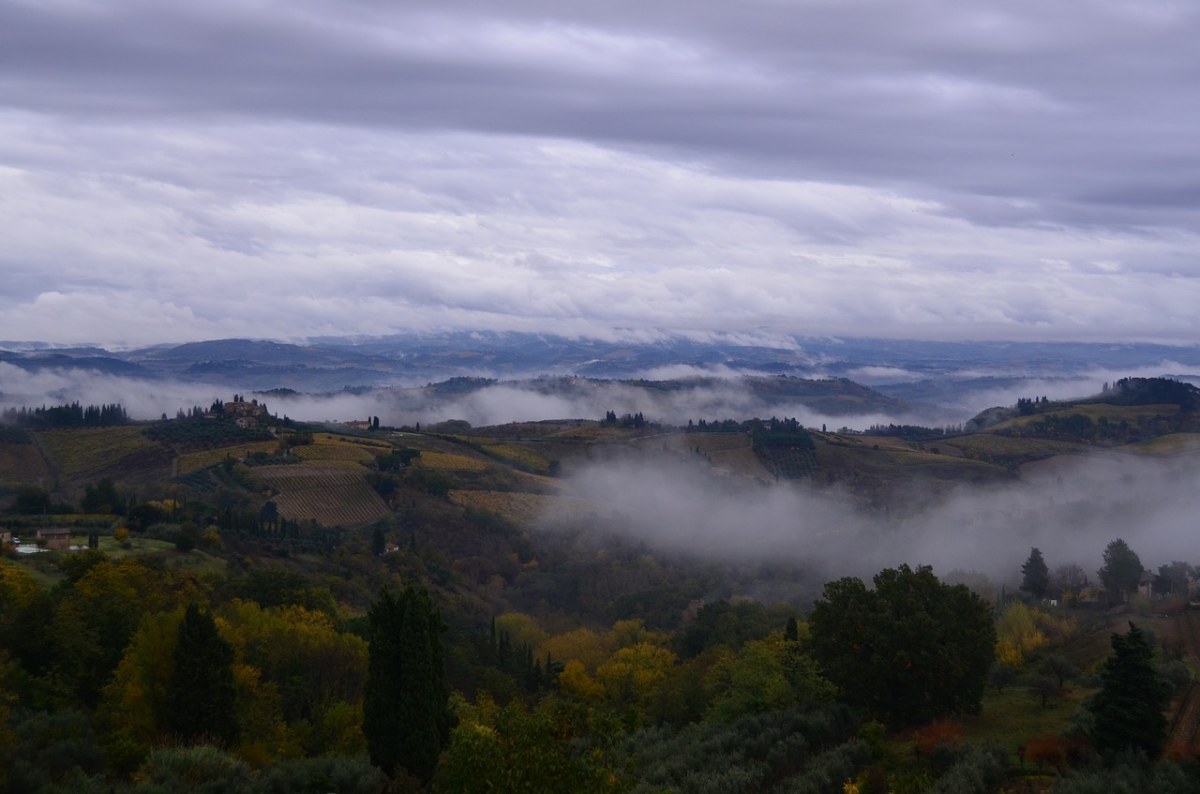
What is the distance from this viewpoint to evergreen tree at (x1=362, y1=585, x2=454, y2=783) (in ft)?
109

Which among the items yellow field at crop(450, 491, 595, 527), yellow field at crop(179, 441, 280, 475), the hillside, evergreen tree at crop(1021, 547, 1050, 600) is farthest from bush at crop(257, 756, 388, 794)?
yellow field at crop(179, 441, 280, 475)

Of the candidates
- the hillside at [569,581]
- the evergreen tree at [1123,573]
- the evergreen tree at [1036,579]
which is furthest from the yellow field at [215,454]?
the evergreen tree at [1123,573]

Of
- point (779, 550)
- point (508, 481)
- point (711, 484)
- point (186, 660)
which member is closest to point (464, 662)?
point (186, 660)

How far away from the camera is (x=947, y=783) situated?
102ft

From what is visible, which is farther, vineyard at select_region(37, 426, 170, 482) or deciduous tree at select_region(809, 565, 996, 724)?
vineyard at select_region(37, 426, 170, 482)

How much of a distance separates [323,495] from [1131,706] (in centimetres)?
11257

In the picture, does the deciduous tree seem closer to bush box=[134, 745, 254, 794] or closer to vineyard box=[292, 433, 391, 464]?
bush box=[134, 745, 254, 794]

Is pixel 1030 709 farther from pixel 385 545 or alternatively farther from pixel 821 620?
pixel 385 545

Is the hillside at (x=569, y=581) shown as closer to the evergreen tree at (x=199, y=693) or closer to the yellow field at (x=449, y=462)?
the evergreen tree at (x=199, y=693)

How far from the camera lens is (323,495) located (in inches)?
5236

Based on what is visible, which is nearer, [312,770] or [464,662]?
[312,770]

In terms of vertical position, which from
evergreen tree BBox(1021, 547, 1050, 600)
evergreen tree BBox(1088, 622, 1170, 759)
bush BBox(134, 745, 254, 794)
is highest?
evergreen tree BBox(1088, 622, 1170, 759)

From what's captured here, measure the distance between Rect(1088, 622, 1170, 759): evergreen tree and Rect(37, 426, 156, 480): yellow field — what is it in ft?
446

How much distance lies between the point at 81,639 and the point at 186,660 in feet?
27.0
